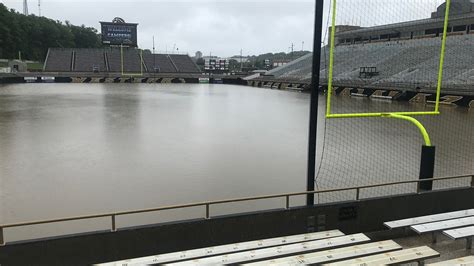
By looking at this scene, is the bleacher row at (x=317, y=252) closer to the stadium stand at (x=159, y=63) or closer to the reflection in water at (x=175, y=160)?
the reflection in water at (x=175, y=160)

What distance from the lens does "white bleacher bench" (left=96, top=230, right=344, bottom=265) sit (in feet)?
13.8

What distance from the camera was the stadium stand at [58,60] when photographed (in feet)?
→ 237

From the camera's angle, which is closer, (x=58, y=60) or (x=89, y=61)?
(x=58, y=60)

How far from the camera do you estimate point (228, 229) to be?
4.82 m

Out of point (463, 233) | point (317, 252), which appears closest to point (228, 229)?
point (317, 252)

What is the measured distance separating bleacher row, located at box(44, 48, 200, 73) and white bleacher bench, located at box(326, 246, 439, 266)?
73340mm

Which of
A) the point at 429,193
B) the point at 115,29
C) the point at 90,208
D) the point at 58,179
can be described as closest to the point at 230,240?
the point at 429,193

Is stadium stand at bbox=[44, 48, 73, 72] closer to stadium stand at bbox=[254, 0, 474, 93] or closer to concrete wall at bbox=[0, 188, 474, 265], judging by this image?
stadium stand at bbox=[254, 0, 474, 93]

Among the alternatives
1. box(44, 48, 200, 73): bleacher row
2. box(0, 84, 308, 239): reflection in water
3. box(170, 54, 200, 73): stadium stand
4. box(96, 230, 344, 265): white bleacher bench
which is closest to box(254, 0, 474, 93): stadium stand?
box(0, 84, 308, 239): reflection in water

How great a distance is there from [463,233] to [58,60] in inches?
3161

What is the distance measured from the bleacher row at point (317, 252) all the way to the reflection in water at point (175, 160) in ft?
9.36

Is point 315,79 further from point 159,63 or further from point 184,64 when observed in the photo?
point 184,64

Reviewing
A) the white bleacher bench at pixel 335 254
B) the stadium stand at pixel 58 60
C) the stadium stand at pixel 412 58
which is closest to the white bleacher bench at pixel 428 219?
the white bleacher bench at pixel 335 254

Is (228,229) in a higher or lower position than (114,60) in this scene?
lower
